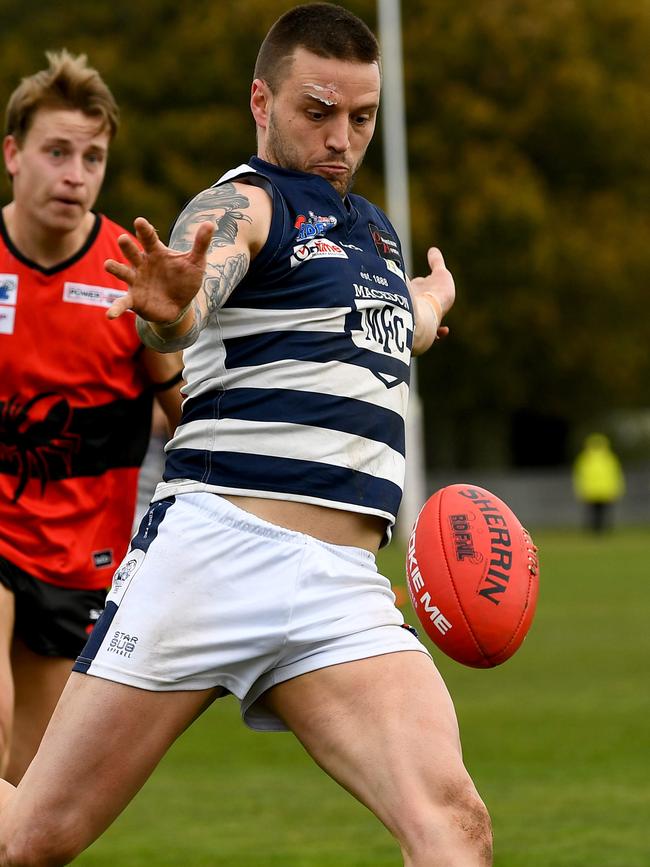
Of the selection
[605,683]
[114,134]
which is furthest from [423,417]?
[114,134]

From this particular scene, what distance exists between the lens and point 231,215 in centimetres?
423

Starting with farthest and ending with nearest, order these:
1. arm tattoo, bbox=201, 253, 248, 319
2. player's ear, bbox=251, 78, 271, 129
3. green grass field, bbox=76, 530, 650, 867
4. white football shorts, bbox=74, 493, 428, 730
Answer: green grass field, bbox=76, 530, 650, 867 < player's ear, bbox=251, 78, 271, 129 < white football shorts, bbox=74, 493, 428, 730 < arm tattoo, bbox=201, 253, 248, 319

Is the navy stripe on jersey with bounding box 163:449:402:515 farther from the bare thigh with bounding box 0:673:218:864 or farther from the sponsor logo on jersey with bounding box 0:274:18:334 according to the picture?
the sponsor logo on jersey with bounding box 0:274:18:334

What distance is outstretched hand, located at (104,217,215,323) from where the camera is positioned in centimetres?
373

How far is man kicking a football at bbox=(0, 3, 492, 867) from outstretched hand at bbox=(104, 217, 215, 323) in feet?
0.79

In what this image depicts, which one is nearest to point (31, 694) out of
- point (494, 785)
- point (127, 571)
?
point (127, 571)

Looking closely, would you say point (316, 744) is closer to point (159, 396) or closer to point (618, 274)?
point (159, 396)

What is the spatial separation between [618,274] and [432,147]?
550cm

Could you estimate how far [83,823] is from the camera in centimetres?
426

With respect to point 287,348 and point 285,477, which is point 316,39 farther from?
point 285,477

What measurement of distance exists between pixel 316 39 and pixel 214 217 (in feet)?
2.15

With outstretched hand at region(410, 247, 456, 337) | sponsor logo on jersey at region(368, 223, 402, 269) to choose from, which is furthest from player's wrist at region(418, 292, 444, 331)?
sponsor logo on jersey at region(368, 223, 402, 269)

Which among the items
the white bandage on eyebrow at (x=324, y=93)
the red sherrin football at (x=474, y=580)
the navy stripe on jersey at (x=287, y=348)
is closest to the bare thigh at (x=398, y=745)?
the red sherrin football at (x=474, y=580)

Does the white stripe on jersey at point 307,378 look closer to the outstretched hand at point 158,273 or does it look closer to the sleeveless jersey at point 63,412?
the outstretched hand at point 158,273
